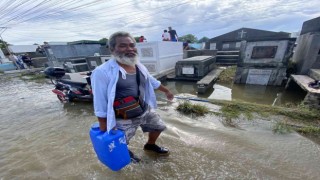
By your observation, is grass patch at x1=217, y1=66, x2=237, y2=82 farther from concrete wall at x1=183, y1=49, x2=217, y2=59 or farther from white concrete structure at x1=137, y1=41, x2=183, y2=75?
white concrete structure at x1=137, y1=41, x2=183, y2=75

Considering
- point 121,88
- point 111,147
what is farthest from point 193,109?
point 111,147

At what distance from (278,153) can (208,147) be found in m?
1.01

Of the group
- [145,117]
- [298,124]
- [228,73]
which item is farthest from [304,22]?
[145,117]

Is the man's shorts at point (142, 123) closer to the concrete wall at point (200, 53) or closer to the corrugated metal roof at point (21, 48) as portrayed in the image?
the concrete wall at point (200, 53)

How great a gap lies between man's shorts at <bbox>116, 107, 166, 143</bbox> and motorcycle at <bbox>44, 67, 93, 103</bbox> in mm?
3244

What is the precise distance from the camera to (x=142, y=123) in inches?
83.9

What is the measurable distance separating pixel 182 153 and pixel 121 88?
147 centimetres

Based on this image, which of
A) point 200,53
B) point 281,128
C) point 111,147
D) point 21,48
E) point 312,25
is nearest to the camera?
point 111,147

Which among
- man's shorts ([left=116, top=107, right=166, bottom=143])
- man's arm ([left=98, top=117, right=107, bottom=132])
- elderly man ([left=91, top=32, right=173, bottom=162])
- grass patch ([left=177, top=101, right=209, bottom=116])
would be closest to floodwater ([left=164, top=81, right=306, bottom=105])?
grass patch ([left=177, top=101, right=209, bottom=116])

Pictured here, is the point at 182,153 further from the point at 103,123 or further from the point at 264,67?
the point at 264,67

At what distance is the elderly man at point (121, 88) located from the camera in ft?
5.37

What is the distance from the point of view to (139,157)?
242cm

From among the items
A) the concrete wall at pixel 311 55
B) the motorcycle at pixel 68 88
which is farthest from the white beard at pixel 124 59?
the concrete wall at pixel 311 55

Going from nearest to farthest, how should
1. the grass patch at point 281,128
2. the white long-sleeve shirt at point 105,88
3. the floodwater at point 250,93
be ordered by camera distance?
Result: the white long-sleeve shirt at point 105,88 < the grass patch at point 281,128 < the floodwater at point 250,93
